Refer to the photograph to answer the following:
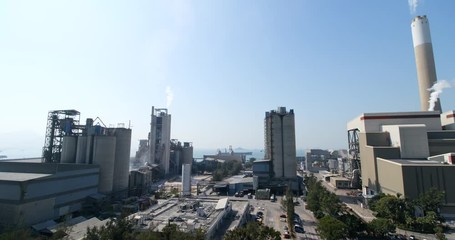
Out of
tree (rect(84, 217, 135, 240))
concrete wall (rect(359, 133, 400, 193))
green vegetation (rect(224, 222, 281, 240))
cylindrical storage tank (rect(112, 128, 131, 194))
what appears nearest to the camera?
green vegetation (rect(224, 222, 281, 240))

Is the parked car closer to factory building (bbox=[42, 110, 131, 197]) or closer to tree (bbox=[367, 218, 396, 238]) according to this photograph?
tree (bbox=[367, 218, 396, 238])

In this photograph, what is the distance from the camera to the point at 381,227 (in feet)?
118

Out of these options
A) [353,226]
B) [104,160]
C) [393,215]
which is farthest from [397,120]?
[104,160]

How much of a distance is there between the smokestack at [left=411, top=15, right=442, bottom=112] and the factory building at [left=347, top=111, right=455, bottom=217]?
7421 mm

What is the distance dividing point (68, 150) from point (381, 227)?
63.1 m

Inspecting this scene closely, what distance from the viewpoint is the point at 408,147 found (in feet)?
190

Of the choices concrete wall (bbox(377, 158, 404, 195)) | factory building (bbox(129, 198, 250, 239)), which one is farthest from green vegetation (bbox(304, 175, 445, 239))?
factory building (bbox(129, 198, 250, 239))

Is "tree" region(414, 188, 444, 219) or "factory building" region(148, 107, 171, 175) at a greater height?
"factory building" region(148, 107, 171, 175)

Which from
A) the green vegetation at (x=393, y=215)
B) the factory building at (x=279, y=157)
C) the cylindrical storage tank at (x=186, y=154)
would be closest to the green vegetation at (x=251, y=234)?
the green vegetation at (x=393, y=215)

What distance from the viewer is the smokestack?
72688 millimetres

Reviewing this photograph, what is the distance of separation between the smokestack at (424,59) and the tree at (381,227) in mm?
52094

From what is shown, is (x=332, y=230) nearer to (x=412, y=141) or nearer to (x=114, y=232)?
(x=114, y=232)

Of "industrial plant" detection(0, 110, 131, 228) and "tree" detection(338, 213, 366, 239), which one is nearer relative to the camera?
"tree" detection(338, 213, 366, 239)

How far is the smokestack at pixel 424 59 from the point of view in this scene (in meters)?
72.7
